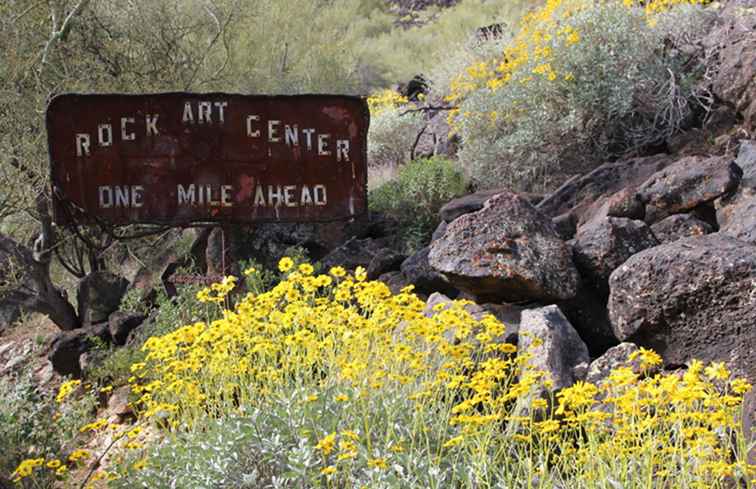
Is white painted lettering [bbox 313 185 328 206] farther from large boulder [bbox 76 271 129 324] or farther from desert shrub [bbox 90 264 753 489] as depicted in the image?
large boulder [bbox 76 271 129 324]

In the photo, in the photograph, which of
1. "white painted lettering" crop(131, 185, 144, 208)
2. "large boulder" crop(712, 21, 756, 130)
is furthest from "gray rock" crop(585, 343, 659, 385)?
"large boulder" crop(712, 21, 756, 130)

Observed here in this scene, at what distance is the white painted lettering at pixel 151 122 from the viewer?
540cm

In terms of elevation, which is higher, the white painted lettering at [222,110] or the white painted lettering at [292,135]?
the white painted lettering at [222,110]

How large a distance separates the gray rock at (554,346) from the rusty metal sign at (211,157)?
3.85ft

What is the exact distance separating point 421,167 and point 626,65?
1.94 metres

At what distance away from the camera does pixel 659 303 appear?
16.8 ft

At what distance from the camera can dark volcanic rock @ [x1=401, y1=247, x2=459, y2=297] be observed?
21.2ft

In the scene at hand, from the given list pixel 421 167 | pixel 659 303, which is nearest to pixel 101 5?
pixel 421 167

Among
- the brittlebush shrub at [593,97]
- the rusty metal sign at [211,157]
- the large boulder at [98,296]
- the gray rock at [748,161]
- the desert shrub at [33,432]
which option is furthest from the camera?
the brittlebush shrub at [593,97]

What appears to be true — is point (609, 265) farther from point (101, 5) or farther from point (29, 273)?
point (101, 5)

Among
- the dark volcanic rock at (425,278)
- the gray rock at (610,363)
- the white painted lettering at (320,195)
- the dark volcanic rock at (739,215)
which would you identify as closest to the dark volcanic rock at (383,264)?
the dark volcanic rock at (425,278)

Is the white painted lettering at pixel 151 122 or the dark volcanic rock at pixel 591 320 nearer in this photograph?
the white painted lettering at pixel 151 122

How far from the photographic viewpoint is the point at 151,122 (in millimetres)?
5398

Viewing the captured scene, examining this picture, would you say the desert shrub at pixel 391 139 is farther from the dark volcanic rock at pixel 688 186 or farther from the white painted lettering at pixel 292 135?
the white painted lettering at pixel 292 135
